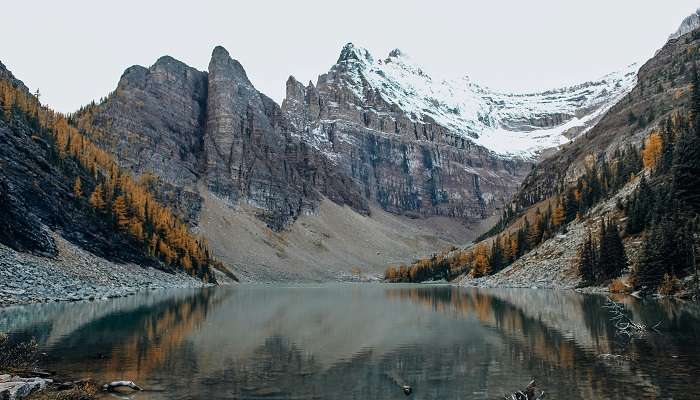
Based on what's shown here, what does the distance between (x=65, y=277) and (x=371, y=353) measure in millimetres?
52249

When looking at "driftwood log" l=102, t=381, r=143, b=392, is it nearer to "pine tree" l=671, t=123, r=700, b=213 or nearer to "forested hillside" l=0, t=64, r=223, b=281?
"forested hillside" l=0, t=64, r=223, b=281

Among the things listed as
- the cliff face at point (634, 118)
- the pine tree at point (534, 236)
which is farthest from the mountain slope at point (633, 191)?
the cliff face at point (634, 118)

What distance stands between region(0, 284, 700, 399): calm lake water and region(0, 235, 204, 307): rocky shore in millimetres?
8268

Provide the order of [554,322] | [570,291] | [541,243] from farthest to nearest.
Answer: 1. [541,243]
2. [570,291]
3. [554,322]

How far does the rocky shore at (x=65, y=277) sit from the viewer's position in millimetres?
55188

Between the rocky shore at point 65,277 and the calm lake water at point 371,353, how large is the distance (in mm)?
8268

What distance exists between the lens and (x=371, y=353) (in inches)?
1205

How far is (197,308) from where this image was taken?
194 feet

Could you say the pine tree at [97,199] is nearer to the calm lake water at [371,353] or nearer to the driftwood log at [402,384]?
the calm lake water at [371,353]

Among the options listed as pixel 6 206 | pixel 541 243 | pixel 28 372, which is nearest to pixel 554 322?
pixel 28 372

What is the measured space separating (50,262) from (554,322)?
60546mm

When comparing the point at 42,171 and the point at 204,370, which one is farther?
the point at 42,171

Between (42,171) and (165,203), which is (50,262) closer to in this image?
(42,171)

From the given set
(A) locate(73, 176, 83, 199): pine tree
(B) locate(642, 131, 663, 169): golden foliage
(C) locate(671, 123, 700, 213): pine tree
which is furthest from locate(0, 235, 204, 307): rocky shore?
(B) locate(642, 131, 663, 169): golden foliage
